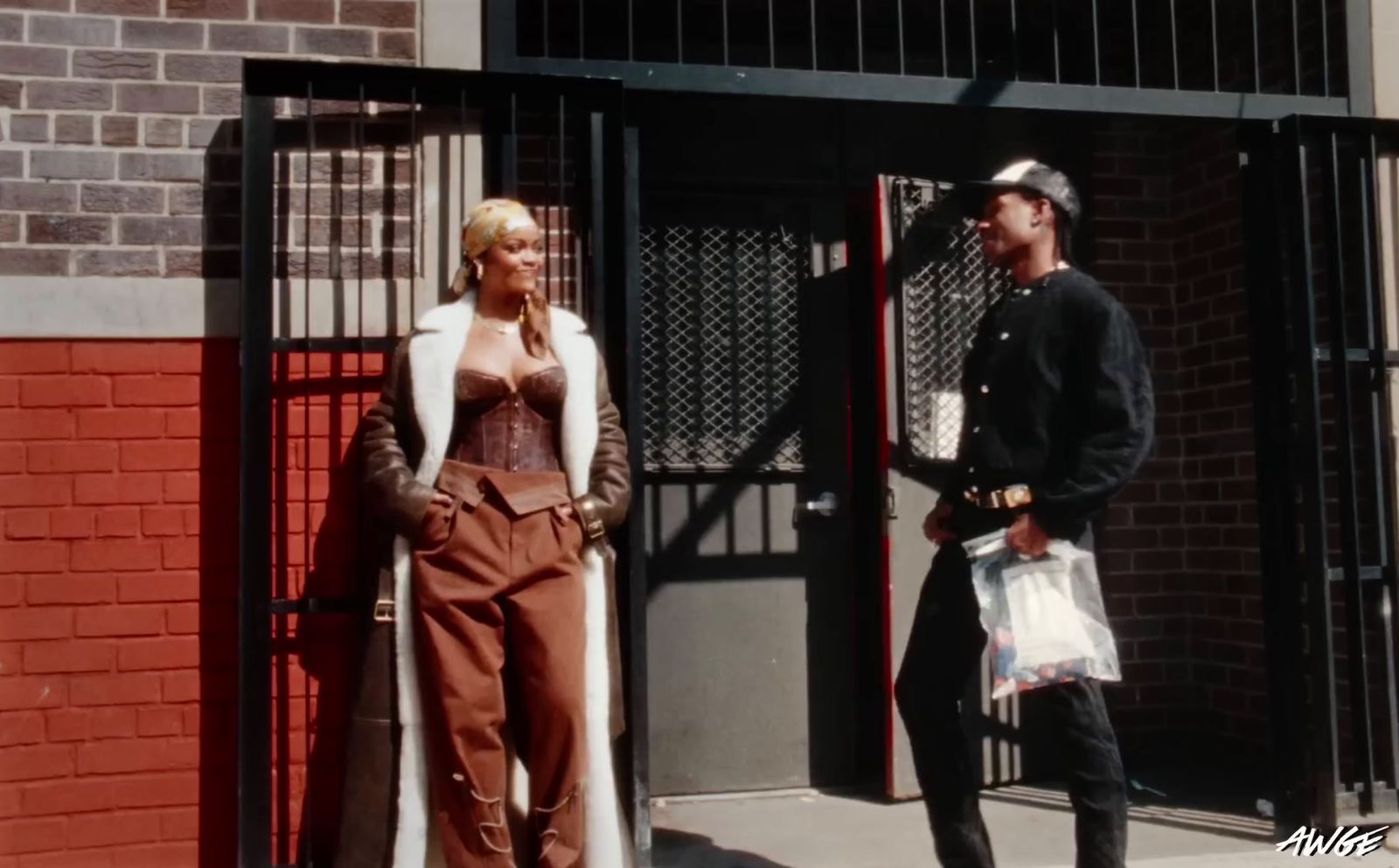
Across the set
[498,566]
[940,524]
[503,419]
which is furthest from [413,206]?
[940,524]

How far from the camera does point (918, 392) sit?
493 cm

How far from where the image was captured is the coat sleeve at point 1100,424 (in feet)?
11.8

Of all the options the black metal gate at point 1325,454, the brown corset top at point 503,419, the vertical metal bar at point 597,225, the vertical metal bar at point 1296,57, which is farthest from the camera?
the vertical metal bar at point 1296,57

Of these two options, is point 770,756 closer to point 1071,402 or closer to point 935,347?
point 935,347

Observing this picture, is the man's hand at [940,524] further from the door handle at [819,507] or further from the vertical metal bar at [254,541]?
the vertical metal bar at [254,541]

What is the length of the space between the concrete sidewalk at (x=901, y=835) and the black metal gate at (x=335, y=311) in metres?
0.60

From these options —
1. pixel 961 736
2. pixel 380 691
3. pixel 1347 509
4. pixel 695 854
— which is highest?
pixel 1347 509

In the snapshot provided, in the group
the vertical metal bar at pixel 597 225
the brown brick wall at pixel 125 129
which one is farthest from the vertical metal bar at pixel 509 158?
the brown brick wall at pixel 125 129

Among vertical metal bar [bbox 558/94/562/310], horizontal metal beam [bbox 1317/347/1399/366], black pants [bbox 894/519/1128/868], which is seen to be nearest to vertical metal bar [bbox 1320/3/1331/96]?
horizontal metal beam [bbox 1317/347/1399/366]

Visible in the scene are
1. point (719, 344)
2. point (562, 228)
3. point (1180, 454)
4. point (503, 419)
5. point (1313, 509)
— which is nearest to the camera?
point (503, 419)

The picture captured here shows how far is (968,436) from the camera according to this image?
389cm

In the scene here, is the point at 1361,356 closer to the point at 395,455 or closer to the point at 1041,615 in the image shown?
the point at 1041,615

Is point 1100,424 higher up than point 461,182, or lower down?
lower down

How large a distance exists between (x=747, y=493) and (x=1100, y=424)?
1.72 m
